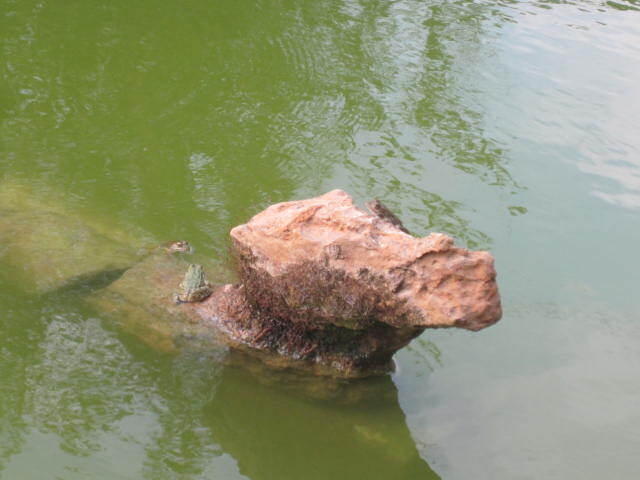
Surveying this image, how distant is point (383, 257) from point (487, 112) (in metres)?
4.99

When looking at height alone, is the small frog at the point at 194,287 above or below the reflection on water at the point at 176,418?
above

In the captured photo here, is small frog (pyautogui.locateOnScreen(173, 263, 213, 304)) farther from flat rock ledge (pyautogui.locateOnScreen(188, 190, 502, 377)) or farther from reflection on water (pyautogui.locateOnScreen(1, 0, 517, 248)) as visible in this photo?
reflection on water (pyautogui.locateOnScreen(1, 0, 517, 248))

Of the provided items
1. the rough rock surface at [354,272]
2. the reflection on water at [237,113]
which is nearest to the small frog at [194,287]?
the rough rock surface at [354,272]

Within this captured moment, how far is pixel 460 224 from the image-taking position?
256 inches

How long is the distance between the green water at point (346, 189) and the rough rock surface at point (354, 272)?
2.10 feet

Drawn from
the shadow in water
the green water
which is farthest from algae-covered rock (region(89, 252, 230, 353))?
the shadow in water

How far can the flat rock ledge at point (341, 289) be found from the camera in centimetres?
386

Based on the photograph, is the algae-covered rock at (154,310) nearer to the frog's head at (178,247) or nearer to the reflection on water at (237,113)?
the frog's head at (178,247)

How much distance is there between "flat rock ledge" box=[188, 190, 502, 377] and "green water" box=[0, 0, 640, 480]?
1.04 feet

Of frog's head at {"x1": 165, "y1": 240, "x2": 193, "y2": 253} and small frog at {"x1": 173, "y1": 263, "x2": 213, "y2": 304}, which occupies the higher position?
small frog at {"x1": 173, "y1": 263, "x2": 213, "y2": 304}

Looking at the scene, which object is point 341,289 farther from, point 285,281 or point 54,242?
point 54,242

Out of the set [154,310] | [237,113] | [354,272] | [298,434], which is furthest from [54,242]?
[237,113]

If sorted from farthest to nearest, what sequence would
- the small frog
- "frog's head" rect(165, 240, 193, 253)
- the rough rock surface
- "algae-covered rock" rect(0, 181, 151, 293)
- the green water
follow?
"frog's head" rect(165, 240, 193, 253) → "algae-covered rock" rect(0, 181, 151, 293) → the small frog → the green water → the rough rock surface

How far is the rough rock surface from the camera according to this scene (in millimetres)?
3852
